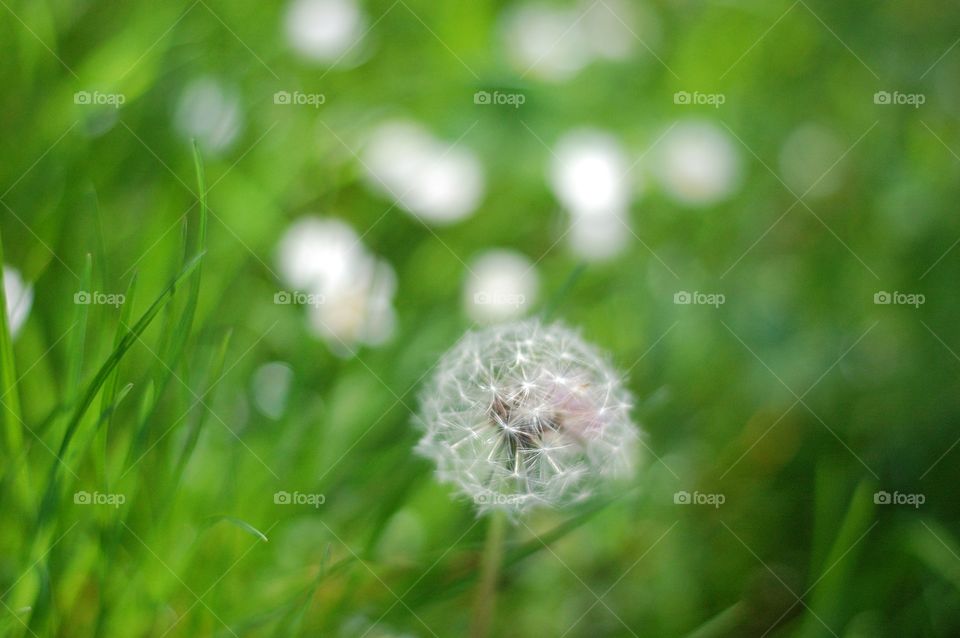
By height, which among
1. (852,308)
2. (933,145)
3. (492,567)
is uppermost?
(933,145)

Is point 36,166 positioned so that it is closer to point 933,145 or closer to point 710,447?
point 710,447

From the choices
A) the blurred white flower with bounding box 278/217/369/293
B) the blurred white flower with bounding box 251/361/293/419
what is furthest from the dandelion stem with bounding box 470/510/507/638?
the blurred white flower with bounding box 278/217/369/293

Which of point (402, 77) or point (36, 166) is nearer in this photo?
point (36, 166)

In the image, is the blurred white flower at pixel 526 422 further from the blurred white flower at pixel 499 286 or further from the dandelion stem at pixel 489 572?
the blurred white flower at pixel 499 286

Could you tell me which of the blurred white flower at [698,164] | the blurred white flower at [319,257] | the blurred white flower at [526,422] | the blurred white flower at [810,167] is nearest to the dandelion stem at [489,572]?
the blurred white flower at [526,422]

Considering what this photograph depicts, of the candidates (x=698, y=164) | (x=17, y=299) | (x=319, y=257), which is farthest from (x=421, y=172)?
(x=17, y=299)

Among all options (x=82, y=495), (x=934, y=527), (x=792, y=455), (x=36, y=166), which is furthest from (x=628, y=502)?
(x=36, y=166)

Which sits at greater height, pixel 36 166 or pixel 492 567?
pixel 36 166
